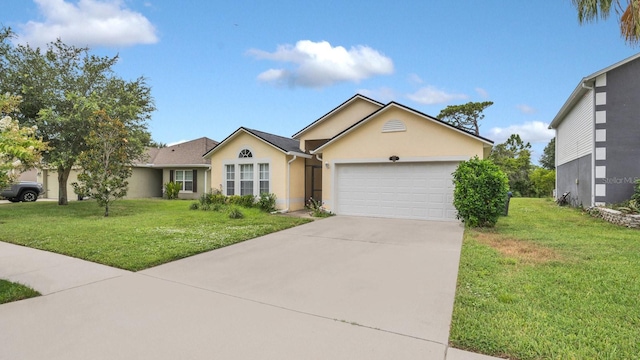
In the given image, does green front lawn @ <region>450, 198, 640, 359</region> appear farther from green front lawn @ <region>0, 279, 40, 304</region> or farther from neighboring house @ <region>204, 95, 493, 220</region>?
green front lawn @ <region>0, 279, 40, 304</region>

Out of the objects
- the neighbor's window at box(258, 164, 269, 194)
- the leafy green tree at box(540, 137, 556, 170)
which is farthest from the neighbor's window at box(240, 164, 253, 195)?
the leafy green tree at box(540, 137, 556, 170)

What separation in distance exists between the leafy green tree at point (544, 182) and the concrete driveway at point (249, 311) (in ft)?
79.5

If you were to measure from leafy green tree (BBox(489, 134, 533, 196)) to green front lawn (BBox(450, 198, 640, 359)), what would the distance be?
80.6 feet

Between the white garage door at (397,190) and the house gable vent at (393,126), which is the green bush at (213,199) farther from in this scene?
the house gable vent at (393,126)

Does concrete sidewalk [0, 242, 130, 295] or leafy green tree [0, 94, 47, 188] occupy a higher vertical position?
leafy green tree [0, 94, 47, 188]

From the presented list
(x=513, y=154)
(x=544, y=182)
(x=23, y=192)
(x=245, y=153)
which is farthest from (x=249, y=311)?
(x=513, y=154)

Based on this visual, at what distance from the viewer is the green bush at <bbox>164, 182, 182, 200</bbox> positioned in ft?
74.5

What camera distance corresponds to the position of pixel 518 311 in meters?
3.61

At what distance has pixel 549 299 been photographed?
3.97 meters

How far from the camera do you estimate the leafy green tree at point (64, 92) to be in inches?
540

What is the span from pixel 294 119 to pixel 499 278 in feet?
54.6

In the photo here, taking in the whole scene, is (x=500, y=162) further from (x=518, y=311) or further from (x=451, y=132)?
(x=518, y=311)

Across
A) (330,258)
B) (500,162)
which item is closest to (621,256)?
(330,258)

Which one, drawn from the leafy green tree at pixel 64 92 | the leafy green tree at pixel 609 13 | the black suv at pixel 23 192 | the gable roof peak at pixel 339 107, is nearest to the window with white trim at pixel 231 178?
the gable roof peak at pixel 339 107
